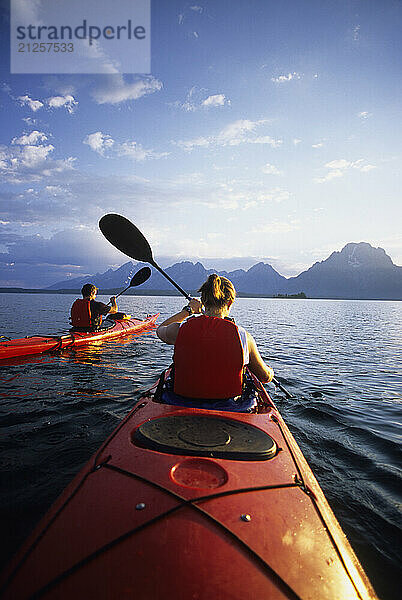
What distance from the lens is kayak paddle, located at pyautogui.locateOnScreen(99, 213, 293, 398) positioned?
7684mm

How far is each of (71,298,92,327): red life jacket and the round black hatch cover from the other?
31.0 feet

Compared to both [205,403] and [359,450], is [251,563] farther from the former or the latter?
[359,450]

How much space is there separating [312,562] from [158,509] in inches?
34.2

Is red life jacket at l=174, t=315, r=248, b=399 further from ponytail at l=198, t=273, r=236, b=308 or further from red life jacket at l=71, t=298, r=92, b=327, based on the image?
red life jacket at l=71, t=298, r=92, b=327

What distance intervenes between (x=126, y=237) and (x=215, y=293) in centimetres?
500

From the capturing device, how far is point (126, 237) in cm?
783

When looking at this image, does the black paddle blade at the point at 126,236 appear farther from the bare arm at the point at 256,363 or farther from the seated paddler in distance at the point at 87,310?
the bare arm at the point at 256,363

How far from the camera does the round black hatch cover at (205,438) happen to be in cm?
231

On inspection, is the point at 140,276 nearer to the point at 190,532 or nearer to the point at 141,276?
the point at 141,276

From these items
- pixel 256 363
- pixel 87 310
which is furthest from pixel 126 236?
pixel 256 363

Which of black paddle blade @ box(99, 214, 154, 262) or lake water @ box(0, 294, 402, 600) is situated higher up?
black paddle blade @ box(99, 214, 154, 262)

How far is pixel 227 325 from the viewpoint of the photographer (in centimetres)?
318

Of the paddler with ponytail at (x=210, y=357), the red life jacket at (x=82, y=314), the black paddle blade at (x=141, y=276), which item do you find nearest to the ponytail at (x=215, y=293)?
the paddler with ponytail at (x=210, y=357)

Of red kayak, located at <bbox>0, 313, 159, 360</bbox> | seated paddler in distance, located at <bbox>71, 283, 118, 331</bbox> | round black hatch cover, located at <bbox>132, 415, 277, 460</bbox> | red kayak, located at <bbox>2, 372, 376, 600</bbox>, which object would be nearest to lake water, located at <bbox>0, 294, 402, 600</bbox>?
red kayak, located at <bbox>0, 313, 159, 360</bbox>
